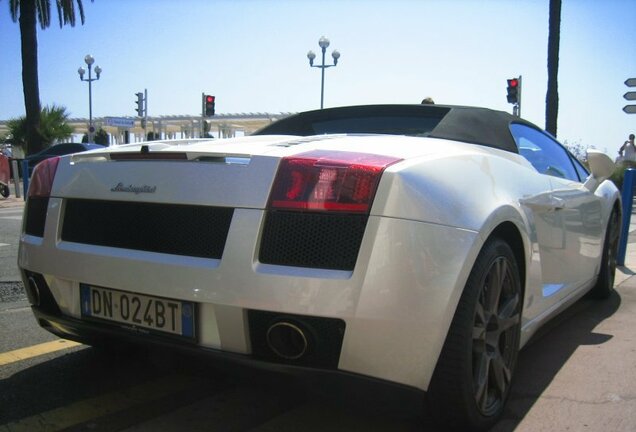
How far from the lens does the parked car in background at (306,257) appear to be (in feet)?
6.00

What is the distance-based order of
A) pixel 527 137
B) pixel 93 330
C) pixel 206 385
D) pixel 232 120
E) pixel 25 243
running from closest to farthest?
pixel 93 330, pixel 25 243, pixel 206 385, pixel 527 137, pixel 232 120

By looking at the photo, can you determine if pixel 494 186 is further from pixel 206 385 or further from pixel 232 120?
pixel 232 120

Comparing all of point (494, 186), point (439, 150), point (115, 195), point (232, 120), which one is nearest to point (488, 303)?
point (494, 186)

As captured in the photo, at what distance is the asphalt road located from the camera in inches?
83.7

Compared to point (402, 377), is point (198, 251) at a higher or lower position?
higher

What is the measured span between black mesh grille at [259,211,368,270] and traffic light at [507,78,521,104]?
15.4 meters

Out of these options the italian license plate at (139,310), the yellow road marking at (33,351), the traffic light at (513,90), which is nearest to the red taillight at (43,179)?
the italian license plate at (139,310)

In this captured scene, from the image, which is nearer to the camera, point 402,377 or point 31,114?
point 402,377

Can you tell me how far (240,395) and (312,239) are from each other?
42.3 inches

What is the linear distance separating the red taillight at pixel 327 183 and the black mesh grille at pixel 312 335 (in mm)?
349

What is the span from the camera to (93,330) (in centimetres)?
220

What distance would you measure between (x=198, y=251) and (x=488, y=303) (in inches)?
44.0

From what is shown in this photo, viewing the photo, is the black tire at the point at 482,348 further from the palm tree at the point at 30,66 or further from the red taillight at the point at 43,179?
the palm tree at the point at 30,66

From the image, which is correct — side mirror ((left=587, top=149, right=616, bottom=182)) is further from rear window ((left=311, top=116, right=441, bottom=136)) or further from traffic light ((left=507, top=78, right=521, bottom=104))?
traffic light ((left=507, top=78, right=521, bottom=104))
